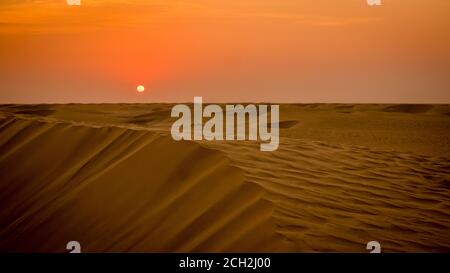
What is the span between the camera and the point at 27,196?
6359mm

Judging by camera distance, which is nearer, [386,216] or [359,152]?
[386,216]

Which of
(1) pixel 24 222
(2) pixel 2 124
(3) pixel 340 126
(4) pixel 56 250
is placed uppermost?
(3) pixel 340 126

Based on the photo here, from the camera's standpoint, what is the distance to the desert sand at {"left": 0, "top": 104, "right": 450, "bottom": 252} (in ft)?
13.4

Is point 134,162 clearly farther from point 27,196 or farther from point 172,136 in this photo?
point 27,196

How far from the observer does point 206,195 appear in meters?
4.79

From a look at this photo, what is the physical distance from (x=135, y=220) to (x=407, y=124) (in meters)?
14.3

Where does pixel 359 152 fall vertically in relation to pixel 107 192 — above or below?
above

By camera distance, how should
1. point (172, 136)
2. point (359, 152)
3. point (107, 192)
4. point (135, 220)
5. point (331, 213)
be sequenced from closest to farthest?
1. point (331, 213)
2. point (135, 220)
3. point (107, 192)
4. point (172, 136)
5. point (359, 152)

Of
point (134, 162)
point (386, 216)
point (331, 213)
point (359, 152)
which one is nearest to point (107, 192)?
point (134, 162)

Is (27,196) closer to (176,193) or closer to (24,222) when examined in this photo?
(24,222)

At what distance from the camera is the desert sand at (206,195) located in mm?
4098

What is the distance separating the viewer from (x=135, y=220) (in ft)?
→ 15.6

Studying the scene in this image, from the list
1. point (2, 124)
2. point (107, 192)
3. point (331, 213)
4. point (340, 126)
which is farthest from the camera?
point (340, 126)

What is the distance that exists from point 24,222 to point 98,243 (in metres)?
1.35
